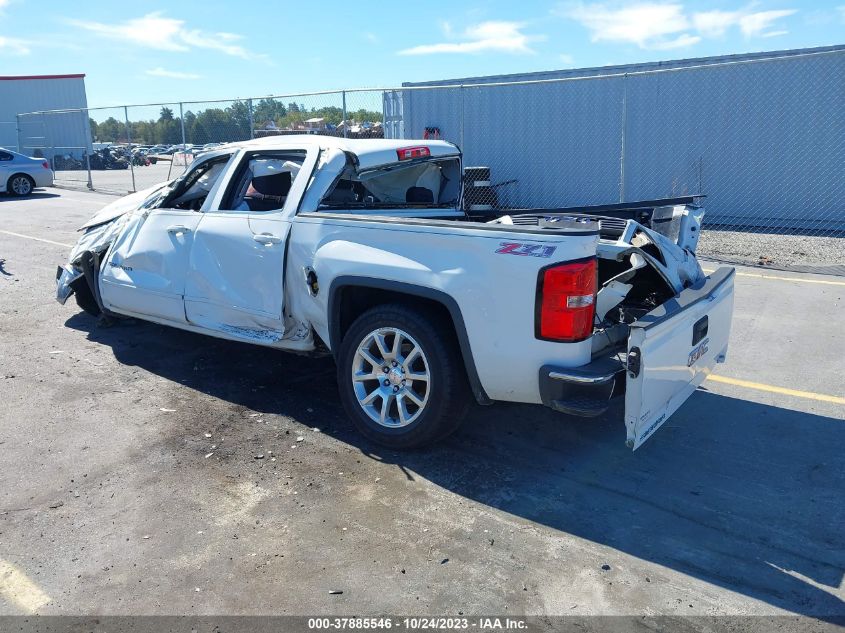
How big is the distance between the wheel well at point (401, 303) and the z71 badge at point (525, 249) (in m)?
0.41

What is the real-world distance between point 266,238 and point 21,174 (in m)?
20.0

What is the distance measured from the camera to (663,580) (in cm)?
311

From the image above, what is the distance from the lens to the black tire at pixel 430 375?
13.4 ft

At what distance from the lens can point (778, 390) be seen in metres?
5.30

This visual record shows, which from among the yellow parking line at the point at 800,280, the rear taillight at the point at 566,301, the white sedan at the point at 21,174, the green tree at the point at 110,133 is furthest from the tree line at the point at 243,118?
the green tree at the point at 110,133

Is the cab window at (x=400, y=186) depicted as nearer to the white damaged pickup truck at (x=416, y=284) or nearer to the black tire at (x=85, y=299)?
the white damaged pickup truck at (x=416, y=284)

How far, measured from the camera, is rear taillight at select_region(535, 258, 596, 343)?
3.63 metres

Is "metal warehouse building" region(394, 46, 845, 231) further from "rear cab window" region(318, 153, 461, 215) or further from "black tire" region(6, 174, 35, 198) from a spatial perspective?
"black tire" region(6, 174, 35, 198)

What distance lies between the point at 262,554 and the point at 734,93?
13390 mm

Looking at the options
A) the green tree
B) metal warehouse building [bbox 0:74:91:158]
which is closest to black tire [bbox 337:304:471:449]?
metal warehouse building [bbox 0:74:91:158]

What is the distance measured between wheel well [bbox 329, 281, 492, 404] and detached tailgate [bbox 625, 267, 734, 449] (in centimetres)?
85

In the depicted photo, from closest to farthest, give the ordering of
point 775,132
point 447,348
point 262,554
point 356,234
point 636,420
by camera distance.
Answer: point 262,554, point 636,420, point 447,348, point 356,234, point 775,132

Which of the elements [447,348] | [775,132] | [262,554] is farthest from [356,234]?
[775,132]

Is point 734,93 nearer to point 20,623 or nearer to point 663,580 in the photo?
point 663,580
